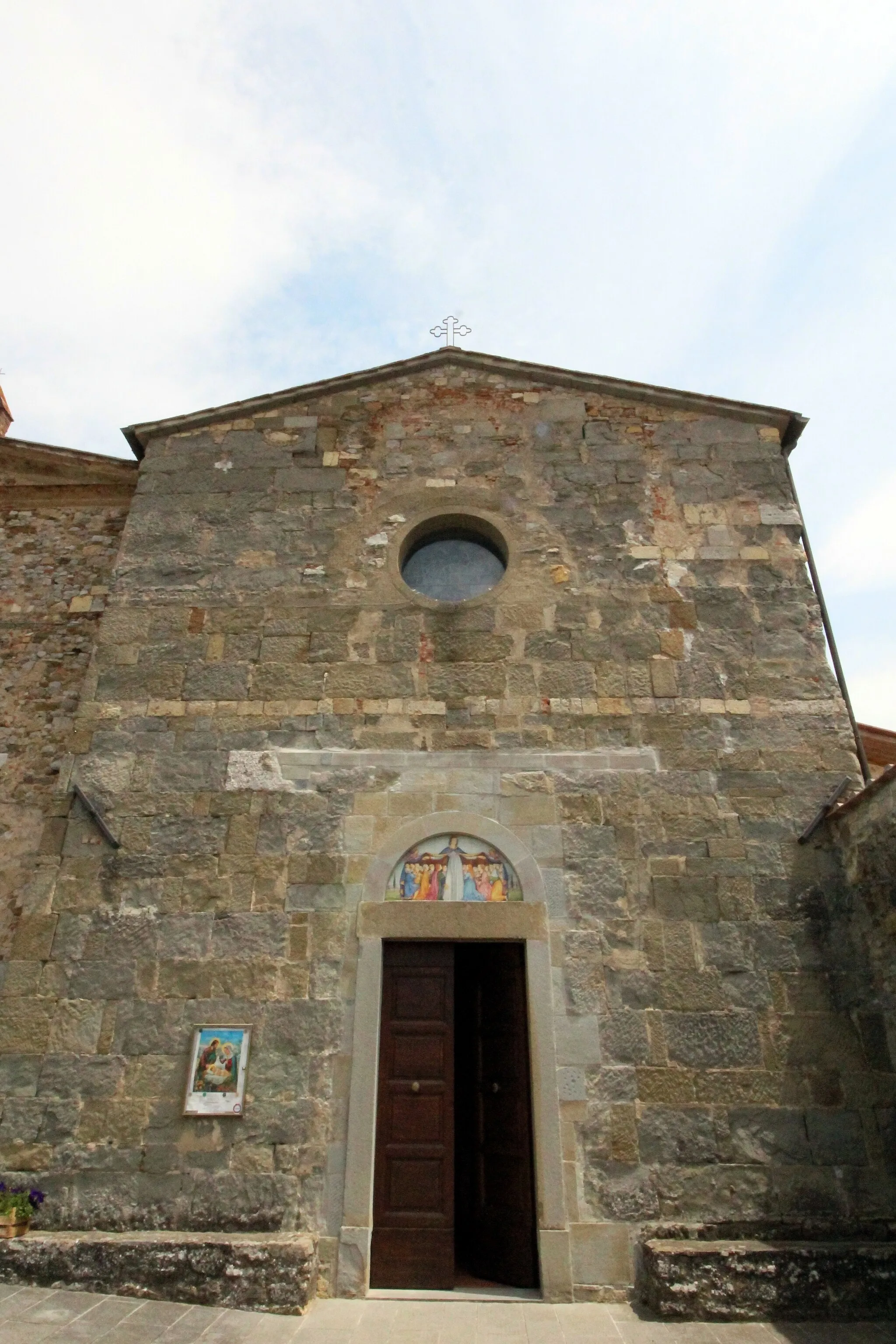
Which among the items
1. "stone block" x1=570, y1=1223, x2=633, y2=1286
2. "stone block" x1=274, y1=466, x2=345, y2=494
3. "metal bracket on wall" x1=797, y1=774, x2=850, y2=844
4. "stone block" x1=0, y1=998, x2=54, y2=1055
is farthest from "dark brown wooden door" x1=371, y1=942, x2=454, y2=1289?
"stone block" x1=274, y1=466, x2=345, y2=494

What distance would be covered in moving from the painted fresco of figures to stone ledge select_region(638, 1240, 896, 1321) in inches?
91.4

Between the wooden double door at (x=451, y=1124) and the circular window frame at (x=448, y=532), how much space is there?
2.80 meters

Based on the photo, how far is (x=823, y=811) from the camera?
239 inches

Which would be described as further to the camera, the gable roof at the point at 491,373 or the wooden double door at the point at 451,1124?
the gable roof at the point at 491,373

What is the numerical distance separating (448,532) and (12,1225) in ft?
19.5

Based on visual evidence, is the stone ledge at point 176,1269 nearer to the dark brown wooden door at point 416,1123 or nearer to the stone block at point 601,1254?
the dark brown wooden door at point 416,1123

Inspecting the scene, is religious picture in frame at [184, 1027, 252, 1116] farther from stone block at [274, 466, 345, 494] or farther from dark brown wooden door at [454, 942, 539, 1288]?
stone block at [274, 466, 345, 494]

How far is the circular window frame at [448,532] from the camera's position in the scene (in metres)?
6.98

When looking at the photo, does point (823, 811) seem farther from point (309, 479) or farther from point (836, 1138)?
point (309, 479)

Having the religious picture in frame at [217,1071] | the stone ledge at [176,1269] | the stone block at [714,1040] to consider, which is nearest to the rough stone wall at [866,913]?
the stone block at [714,1040]

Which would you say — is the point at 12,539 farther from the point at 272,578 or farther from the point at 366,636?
the point at 366,636

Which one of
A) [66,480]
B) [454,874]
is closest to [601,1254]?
[454,874]

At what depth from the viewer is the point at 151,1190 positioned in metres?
5.16

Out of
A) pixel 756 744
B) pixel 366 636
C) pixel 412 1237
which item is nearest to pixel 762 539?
pixel 756 744
